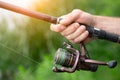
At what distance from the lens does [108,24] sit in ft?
10.3

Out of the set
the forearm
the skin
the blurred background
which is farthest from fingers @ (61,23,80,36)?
the blurred background

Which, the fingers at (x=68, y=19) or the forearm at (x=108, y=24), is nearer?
the fingers at (x=68, y=19)

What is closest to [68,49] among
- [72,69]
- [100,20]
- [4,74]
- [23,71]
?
[72,69]

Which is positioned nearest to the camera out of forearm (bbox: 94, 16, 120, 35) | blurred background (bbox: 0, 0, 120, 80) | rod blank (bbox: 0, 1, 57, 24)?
rod blank (bbox: 0, 1, 57, 24)

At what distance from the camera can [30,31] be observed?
6238 millimetres

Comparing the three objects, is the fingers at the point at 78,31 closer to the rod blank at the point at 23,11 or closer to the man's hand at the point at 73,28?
the man's hand at the point at 73,28

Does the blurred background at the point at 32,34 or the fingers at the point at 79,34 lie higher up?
the fingers at the point at 79,34

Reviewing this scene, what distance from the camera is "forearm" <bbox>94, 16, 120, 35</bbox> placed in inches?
122

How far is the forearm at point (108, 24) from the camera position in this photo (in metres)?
3.09

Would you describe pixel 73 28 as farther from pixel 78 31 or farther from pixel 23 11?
pixel 23 11

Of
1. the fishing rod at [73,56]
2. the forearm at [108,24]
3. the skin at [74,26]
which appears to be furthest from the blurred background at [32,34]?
the fishing rod at [73,56]

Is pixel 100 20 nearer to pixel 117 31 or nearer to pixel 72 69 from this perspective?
pixel 117 31

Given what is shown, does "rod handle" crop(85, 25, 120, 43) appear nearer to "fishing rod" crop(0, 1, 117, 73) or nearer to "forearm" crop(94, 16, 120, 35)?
"fishing rod" crop(0, 1, 117, 73)

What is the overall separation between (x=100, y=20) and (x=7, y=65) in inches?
126
